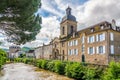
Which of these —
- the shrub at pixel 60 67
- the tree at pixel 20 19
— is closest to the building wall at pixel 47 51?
the shrub at pixel 60 67

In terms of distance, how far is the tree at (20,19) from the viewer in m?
9.33

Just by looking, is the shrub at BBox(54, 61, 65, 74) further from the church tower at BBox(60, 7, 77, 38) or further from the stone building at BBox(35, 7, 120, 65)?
the church tower at BBox(60, 7, 77, 38)

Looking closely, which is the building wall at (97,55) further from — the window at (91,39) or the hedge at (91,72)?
the hedge at (91,72)

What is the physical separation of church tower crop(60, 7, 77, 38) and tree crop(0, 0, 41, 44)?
1407 inches

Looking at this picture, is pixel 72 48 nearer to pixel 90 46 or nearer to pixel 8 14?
pixel 90 46

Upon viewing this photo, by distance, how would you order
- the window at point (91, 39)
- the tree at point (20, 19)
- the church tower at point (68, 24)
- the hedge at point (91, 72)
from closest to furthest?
the tree at point (20, 19) < the hedge at point (91, 72) < the window at point (91, 39) < the church tower at point (68, 24)

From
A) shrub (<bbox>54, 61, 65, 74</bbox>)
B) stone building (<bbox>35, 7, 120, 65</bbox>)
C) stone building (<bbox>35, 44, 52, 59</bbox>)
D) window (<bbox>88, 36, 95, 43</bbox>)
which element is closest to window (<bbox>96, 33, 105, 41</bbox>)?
stone building (<bbox>35, 7, 120, 65</bbox>)

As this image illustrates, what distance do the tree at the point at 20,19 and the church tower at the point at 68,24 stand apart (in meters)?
35.7

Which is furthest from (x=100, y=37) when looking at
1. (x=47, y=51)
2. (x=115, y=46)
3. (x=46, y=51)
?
(x=46, y=51)

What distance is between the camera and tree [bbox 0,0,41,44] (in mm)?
9329

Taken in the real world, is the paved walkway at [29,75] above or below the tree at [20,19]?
below

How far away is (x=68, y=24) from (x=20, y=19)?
122ft

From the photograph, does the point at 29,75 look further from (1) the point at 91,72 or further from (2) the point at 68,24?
(2) the point at 68,24

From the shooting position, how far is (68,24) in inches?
1847
